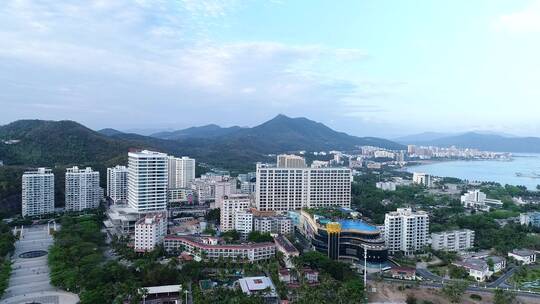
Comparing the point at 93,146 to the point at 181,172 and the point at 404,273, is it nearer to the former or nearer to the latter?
the point at 181,172

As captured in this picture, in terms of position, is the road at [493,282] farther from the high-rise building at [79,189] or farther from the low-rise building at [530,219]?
the high-rise building at [79,189]

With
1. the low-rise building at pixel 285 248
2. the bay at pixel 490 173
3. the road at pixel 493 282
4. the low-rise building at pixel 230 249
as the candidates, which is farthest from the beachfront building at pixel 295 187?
the bay at pixel 490 173

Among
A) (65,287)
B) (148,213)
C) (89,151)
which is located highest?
(89,151)

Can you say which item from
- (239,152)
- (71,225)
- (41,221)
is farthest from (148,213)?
(239,152)

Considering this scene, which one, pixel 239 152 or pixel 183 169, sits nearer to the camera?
pixel 183 169

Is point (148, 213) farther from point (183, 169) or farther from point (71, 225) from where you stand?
point (183, 169)

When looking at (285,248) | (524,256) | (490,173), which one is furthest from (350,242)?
(490,173)
